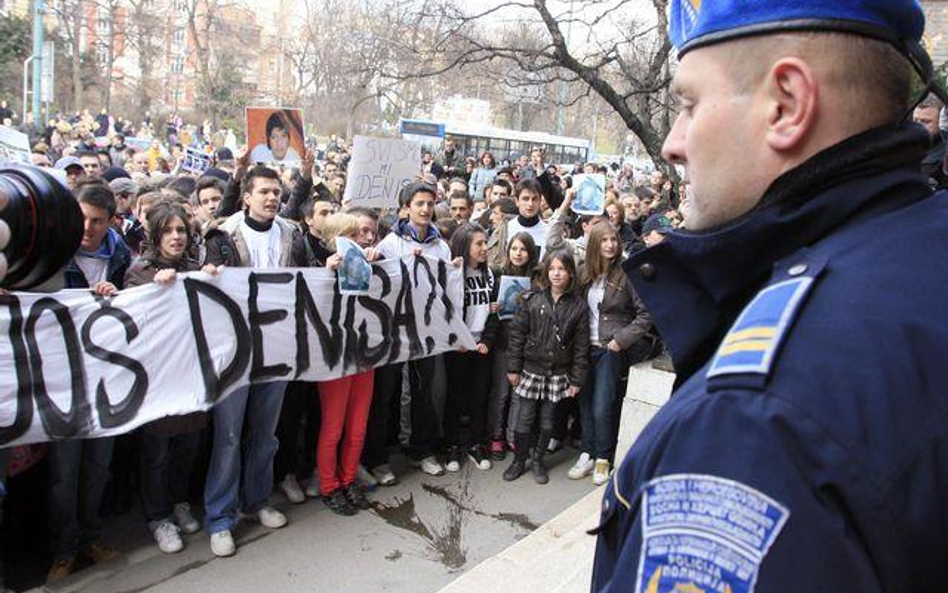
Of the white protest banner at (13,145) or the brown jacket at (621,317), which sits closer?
the white protest banner at (13,145)

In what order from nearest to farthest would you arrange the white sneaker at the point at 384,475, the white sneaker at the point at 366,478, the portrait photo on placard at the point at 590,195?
the white sneaker at the point at 366,478
the white sneaker at the point at 384,475
the portrait photo on placard at the point at 590,195

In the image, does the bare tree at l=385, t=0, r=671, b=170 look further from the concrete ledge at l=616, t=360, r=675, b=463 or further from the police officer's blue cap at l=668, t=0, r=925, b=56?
the police officer's blue cap at l=668, t=0, r=925, b=56

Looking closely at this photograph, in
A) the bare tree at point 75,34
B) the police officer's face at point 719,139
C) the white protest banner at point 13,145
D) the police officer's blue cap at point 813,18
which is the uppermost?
the bare tree at point 75,34

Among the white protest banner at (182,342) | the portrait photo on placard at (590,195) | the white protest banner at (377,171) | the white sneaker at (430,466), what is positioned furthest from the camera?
the portrait photo on placard at (590,195)

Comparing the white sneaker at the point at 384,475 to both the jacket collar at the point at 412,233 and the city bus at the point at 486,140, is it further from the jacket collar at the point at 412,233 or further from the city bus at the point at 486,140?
the city bus at the point at 486,140

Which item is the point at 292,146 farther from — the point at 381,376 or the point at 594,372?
the point at 594,372

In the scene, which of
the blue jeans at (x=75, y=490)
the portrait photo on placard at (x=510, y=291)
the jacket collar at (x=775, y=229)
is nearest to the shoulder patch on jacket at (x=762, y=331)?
the jacket collar at (x=775, y=229)

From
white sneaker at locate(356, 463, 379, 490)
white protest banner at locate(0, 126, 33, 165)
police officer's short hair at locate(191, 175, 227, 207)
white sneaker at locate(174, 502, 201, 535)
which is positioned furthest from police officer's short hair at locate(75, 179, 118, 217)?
→ white sneaker at locate(356, 463, 379, 490)

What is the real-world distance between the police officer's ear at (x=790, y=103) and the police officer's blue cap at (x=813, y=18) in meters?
0.06

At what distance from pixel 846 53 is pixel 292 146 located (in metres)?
5.53

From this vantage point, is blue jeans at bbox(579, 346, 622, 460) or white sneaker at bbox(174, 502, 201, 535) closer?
white sneaker at bbox(174, 502, 201, 535)

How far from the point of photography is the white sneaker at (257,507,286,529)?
4566mm

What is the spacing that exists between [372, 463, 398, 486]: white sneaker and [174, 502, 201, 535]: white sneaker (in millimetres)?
1281

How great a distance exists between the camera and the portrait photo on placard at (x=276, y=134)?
5938mm
